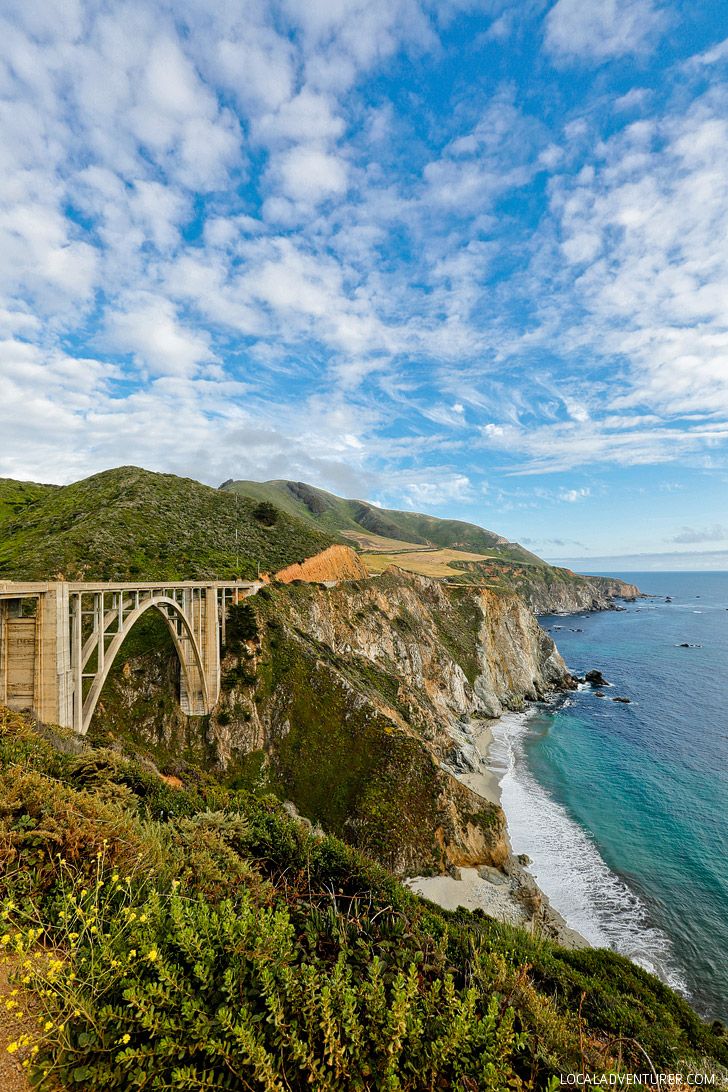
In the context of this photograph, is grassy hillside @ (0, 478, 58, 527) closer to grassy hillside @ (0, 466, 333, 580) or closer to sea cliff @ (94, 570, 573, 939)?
grassy hillside @ (0, 466, 333, 580)

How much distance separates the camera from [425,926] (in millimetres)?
6508

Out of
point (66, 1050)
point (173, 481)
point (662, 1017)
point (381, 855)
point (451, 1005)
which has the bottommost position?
point (381, 855)

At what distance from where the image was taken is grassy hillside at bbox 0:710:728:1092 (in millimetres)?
3070

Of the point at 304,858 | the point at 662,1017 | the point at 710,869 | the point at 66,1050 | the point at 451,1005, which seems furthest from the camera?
the point at 710,869

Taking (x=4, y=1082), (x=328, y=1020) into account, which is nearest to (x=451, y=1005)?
(x=328, y=1020)

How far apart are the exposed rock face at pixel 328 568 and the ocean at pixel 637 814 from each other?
2480 cm

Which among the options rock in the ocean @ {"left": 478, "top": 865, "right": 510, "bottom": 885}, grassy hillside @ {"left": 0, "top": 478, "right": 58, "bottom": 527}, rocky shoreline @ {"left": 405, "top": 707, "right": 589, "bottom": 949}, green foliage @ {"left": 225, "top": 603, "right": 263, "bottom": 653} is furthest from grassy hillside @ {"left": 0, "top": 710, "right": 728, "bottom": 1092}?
grassy hillside @ {"left": 0, "top": 478, "right": 58, "bottom": 527}

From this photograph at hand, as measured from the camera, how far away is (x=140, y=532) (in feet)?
129

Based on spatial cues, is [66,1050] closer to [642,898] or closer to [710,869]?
[642,898]

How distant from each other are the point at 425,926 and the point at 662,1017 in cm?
1159

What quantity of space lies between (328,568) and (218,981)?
156 ft

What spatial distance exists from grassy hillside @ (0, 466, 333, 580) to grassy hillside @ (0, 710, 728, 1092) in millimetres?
30108

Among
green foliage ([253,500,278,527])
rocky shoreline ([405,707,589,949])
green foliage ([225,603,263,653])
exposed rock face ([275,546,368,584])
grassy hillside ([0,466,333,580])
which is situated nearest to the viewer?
rocky shoreline ([405,707,589,949])

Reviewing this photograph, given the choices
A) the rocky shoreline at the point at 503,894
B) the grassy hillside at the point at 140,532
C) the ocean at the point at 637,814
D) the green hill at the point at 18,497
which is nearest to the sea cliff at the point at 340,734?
the rocky shoreline at the point at 503,894
